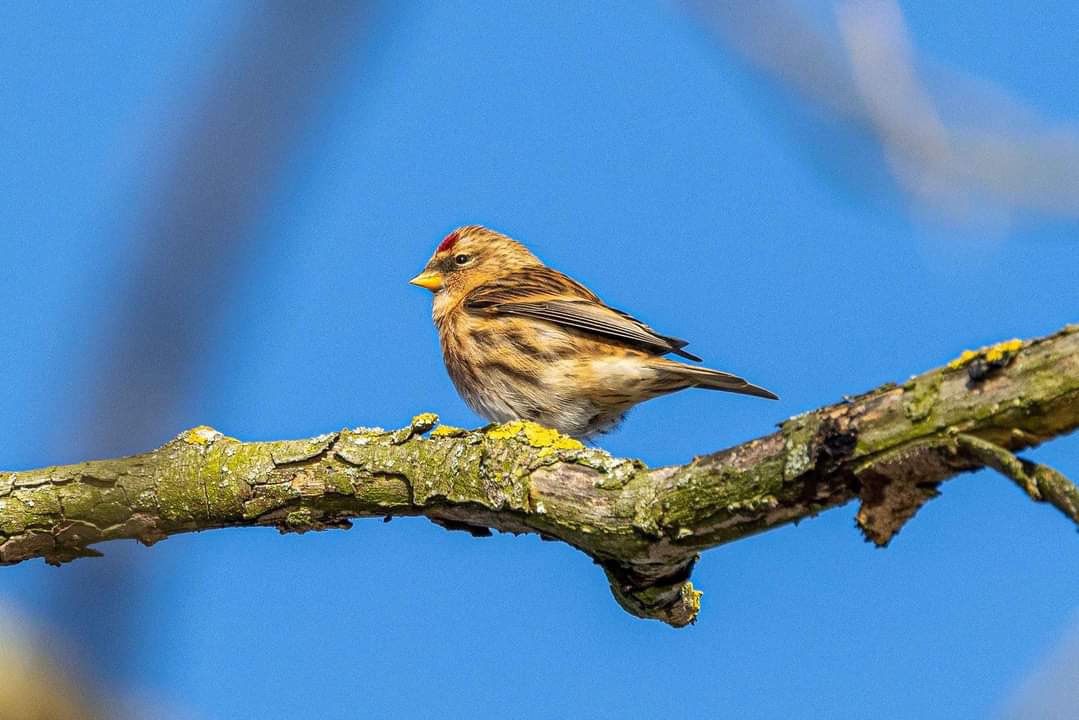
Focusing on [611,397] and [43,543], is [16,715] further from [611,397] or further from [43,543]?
[611,397]

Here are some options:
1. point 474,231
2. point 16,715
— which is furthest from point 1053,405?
point 474,231

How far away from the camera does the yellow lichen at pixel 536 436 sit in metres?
5.04

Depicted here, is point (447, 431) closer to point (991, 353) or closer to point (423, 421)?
point (423, 421)

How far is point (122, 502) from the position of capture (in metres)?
5.03

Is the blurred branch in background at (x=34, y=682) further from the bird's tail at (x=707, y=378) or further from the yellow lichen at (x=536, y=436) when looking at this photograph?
the bird's tail at (x=707, y=378)

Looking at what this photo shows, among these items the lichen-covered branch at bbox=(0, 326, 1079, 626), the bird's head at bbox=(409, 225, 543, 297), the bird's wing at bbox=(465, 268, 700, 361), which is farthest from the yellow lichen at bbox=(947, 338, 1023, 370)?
the bird's head at bbox=(409, 225, 543, 297)

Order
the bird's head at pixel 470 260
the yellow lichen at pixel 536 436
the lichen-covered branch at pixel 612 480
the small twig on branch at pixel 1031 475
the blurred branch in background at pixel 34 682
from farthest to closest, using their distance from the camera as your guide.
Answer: the bird's head at pixel 470 260 < the yellow lichen at pixel 536 436 < the lichen-covered branch at pixel 612 480 < the small twig on branch at pixel 1031 475 < the blurred branch in background at pixel 34 682

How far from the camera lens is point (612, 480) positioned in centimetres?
452

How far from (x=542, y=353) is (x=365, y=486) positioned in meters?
2.24

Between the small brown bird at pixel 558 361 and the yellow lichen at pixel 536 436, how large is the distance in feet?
4.98

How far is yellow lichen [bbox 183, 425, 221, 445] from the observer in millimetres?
5281

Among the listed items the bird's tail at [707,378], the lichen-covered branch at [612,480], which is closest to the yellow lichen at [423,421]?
the lichen-covered branch at [612,480]

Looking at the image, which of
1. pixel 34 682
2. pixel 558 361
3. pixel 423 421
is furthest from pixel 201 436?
pixel 34 682

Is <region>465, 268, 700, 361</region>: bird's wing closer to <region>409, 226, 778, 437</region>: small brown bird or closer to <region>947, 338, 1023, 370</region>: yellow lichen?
<region>409, 226, 778, 437</region>: small brown bird
